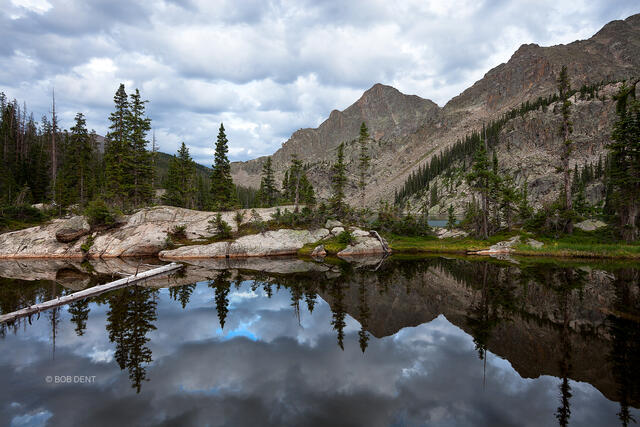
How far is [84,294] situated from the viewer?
56.2 ft

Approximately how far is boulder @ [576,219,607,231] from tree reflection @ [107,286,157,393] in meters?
51.0

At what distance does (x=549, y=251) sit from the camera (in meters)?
34.2

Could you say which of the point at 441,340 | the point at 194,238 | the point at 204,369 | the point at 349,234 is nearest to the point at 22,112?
the point at 194,238

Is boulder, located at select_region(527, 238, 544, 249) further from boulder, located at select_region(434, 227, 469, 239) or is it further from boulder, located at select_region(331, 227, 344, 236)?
boulder, located at select_region(331, 227, 344, 236)

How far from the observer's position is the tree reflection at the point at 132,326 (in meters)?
9.79

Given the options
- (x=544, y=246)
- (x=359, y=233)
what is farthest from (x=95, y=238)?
(x=544, y=246)

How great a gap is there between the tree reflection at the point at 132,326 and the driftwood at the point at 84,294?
0.99 m

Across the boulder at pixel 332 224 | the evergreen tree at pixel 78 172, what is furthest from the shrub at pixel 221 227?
the evergreen tree at pixel 78 172

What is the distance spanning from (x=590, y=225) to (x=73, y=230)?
69.5 m

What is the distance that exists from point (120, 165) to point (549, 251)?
200 feet

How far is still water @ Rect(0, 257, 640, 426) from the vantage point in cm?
741

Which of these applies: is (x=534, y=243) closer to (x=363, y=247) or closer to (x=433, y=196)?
(x=363, y=247)

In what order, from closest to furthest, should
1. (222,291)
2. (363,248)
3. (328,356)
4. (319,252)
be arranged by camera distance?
1. (328,356)
2. (222,291)
3. (319,252)
4. (363,248)

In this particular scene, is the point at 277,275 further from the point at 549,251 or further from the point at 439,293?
the point at 549,251
